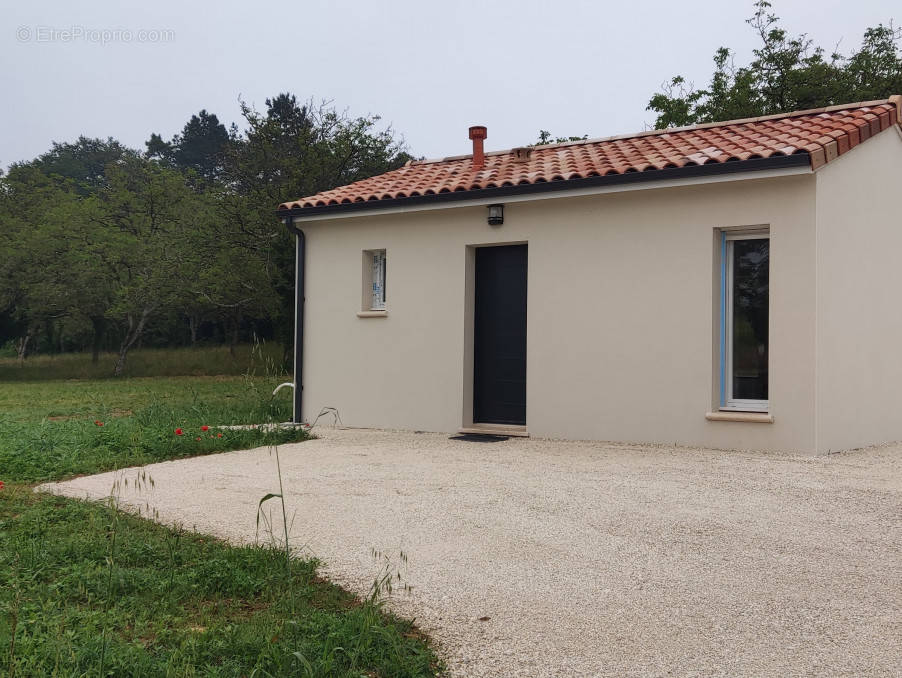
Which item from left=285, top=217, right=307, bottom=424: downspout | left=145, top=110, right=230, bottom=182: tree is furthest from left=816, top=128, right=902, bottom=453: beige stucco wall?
left=145, top=110, right=230, bottom=182: tree

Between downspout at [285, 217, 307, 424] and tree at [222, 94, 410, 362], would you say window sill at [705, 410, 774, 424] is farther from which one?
tree at [222, 94, 410, 362]

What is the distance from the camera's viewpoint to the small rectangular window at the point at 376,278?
Result: 10969mm

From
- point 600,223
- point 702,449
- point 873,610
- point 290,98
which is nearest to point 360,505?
point 873,610

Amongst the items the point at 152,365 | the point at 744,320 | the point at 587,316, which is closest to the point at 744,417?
the point at 744,320

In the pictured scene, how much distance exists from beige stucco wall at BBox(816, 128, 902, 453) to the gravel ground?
2.39ft

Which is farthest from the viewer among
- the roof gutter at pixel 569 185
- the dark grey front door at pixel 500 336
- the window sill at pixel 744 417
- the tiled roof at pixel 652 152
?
the dark grey front door at pixel 500 336

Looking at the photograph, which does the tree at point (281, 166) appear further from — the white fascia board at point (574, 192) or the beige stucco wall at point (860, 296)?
the beige stucco wall at point (860, 296)

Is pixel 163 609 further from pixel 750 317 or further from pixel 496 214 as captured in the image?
pixel 496 214

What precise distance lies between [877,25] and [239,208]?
19373 mm

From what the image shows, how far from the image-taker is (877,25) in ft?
73.3

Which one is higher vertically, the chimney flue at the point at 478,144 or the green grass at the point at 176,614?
the chimney flue at the point at 478,144

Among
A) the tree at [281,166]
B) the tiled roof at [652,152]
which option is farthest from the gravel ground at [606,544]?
the tree at [281,166]

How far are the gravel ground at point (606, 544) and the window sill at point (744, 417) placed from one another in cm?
38

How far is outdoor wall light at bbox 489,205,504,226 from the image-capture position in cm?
965
